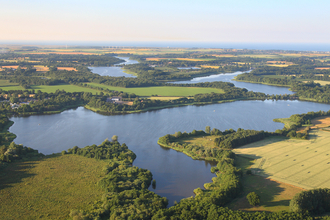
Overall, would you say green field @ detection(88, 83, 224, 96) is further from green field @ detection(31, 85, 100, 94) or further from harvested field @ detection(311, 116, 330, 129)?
harvested field @ detection(311, 116, 330, 129)

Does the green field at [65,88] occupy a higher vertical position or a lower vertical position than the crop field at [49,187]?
higher

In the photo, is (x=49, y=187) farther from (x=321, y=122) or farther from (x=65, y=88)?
(x=65, y=88)

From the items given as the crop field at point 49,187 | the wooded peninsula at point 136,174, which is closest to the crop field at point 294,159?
the wooded peninsula at point 136,174

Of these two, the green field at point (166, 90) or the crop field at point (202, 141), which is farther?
the green field at point (166, 90)

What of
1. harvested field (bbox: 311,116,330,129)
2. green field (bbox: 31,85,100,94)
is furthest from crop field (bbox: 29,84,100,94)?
harvested field (bbox: 311,116,330,129)

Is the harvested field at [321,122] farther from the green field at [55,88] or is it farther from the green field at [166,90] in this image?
the green field at [55,88]

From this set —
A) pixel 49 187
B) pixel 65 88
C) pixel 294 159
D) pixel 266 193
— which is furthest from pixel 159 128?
pixel 65 88
